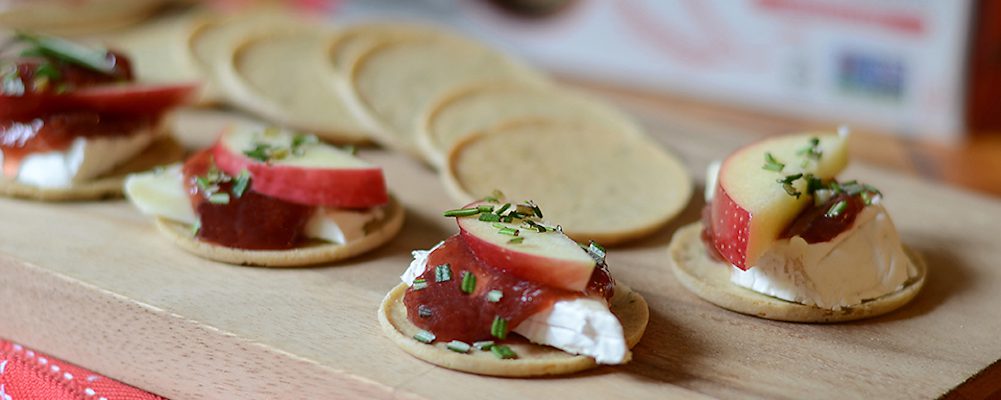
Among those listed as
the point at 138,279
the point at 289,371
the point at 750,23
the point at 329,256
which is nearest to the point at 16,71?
the point at 138,279

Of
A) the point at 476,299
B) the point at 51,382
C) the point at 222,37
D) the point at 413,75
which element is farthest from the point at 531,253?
the point at 222,37

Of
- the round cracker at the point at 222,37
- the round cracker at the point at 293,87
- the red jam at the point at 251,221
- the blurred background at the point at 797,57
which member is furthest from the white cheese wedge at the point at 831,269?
the round cracker at the point at 222,37

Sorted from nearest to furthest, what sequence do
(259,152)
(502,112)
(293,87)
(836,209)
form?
(836,209) → (259,152) → (502,112) → (293,87)

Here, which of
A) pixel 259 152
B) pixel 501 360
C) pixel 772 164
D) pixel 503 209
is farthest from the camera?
pixel 259 152

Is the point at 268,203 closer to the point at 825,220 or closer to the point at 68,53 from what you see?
the point at 68,53

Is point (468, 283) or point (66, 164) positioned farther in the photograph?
point (66, 164)

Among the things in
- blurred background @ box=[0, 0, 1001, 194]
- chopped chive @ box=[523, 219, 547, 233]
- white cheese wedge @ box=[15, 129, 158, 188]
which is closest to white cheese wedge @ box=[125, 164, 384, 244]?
white cheese wedge @ box=[15, 129, 158, 188]

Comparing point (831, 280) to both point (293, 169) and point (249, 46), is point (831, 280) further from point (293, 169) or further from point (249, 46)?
point (249, 46)
